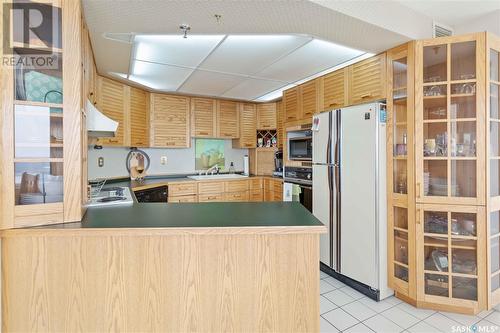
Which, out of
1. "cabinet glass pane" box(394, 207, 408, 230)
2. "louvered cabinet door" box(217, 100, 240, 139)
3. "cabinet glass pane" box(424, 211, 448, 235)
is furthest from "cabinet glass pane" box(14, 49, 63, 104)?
"louvered cabinet door" box(217, 100, 240, 139)

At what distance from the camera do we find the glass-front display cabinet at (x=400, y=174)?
2186 mm

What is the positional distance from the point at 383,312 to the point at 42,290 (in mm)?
2342

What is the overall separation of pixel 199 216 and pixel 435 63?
2254 mm

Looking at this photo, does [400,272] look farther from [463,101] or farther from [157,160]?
[157,160]

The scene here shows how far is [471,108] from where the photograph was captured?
2.07m

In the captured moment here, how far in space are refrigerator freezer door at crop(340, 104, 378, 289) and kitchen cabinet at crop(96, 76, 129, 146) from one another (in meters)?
2.59

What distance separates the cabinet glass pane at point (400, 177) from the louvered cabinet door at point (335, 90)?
2.72 ft

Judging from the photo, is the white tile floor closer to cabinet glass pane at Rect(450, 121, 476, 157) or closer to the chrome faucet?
cabinet glass pane at Rect(450, 121, 476, 157)

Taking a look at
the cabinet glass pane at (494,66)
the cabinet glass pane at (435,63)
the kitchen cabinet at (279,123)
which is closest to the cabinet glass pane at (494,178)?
the cabinet glass pane at (494,66)

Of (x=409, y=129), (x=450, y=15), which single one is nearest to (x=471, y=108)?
(x=409, y=129)

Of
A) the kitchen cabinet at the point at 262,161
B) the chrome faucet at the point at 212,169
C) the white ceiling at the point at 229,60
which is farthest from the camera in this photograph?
the kitchen cabinet at the point at 262,161

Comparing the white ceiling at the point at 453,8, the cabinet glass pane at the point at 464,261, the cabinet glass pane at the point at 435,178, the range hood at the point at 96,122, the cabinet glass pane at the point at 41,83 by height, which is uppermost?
the white ceiling at the point at 453,8

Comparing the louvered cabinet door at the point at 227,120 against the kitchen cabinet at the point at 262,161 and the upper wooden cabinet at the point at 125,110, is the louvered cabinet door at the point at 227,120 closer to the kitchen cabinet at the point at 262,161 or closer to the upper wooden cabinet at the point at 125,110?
the kitchen cabinet at the point at 262,161

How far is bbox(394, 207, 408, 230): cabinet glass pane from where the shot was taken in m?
2.28
